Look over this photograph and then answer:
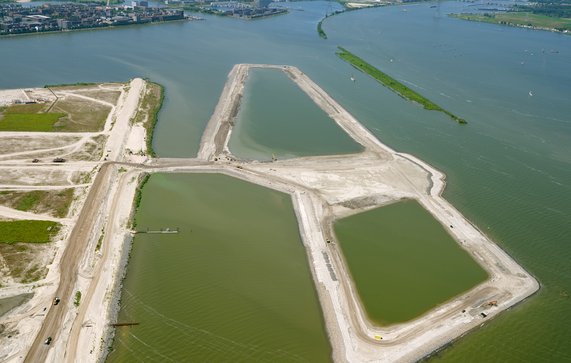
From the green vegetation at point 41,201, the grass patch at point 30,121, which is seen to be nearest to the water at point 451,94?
the grass patch at point 30,121

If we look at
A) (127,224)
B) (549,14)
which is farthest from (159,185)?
(549,14)

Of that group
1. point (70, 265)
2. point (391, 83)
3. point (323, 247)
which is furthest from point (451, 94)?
point (70, 265)

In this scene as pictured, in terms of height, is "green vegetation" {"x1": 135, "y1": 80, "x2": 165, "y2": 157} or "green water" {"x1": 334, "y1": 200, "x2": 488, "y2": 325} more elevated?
"green vegetation" {"x1": 135, "y1": 80, "x2": 165, "y2": 157}

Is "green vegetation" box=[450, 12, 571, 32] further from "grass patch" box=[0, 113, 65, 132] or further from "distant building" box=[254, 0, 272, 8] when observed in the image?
"grass patch" box=[0, 113, 65, 132]

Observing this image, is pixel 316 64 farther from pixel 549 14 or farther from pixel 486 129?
pixel 549 14

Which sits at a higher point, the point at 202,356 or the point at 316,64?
the point at 316,64

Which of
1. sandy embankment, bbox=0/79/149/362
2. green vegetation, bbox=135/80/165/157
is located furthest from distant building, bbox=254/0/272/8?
sandy embankment, bbox=0/79/149/362
